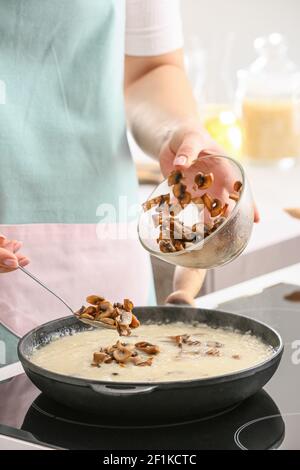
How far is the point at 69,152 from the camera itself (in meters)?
1.31

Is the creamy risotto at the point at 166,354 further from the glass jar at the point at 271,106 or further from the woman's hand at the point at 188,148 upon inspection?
the glass jar at the point at 271,106

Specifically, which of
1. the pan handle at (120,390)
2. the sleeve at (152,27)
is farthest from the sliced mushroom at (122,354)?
the sleeve at (152,27)

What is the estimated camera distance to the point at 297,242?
1.94m

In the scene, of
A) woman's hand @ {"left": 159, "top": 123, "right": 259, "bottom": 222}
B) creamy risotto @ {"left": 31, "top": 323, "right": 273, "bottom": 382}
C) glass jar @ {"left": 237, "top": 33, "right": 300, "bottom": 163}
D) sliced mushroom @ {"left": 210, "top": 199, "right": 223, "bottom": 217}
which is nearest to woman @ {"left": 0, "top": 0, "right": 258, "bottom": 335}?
woman's hand @ {"left": 159, "top": 123, "right": 259, "bottom": 222}

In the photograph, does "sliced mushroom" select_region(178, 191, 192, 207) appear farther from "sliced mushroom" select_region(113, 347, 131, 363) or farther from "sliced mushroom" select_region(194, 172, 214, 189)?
"sliced mushroom" select_region(113, 347, 131, 363)

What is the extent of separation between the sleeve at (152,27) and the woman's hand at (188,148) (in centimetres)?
24

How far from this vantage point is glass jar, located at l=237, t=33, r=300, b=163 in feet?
7.63

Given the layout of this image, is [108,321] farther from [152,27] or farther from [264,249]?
[264,249]

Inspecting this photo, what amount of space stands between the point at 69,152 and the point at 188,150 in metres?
0.25

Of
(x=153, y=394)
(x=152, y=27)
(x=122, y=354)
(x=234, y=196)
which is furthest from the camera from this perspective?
(x=152, y=27)

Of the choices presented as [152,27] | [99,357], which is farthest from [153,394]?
[152,27]
